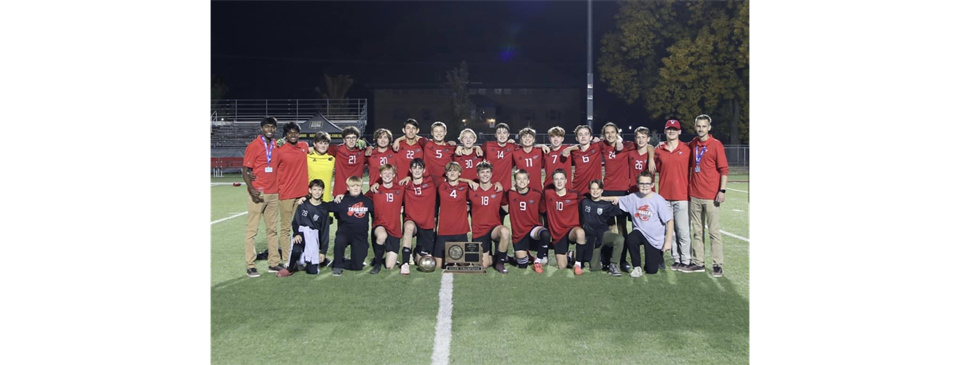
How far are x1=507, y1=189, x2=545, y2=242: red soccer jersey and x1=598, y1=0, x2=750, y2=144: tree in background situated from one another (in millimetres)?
22337

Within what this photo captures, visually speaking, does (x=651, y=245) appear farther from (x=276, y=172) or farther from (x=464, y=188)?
(x=276, y=172)

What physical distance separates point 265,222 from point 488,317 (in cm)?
288

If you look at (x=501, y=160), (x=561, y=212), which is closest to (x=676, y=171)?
(x=561, y=212)

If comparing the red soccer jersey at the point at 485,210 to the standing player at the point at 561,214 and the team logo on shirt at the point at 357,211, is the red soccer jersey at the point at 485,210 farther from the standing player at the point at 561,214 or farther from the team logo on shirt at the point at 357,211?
the team logo on shirt at the point at 357,211

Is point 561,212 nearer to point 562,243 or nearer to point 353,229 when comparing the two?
point 562,243

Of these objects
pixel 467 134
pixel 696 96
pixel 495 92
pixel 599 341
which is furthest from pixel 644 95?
pixel 599 341

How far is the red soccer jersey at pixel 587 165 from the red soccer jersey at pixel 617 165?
2.7 inches

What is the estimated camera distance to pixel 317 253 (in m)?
6.59

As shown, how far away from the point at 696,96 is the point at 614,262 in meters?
23.6

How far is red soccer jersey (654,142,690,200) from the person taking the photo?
6.71 metres

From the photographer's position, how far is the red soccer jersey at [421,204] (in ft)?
22.5

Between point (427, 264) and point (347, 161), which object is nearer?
point (427, 264)

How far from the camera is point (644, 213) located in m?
6.58

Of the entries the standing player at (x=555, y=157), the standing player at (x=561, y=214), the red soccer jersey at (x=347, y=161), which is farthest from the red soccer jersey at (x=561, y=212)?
the red soccer jersey at (x=347, y=161)
